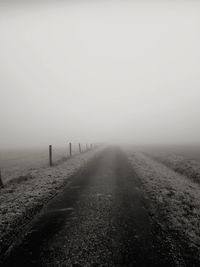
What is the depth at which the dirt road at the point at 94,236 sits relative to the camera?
4617 mm

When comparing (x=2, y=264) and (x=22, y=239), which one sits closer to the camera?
(x=2, y=264)

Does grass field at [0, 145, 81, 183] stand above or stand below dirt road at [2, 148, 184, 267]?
above

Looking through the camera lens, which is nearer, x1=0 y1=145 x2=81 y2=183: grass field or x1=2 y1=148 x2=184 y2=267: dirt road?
x1=2 y1=148 x2=184 y2=267: dirt road

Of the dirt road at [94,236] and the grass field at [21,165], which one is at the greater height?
the grass field at [21,165]

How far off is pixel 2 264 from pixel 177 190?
9.72 meters

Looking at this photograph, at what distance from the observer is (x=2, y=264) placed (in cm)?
451

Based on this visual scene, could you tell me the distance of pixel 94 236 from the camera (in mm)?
5730

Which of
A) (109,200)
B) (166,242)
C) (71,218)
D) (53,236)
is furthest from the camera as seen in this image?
(109,200)

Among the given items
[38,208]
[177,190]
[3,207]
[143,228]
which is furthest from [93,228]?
[177,190]

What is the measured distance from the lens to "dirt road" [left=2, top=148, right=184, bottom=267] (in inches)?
182

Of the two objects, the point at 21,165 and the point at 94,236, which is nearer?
the point at 94,236

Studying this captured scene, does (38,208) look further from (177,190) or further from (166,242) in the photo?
(177,190)

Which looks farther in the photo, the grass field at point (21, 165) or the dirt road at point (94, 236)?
the grass field at point (21, 165)

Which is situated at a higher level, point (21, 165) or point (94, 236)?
point (21, 165)
